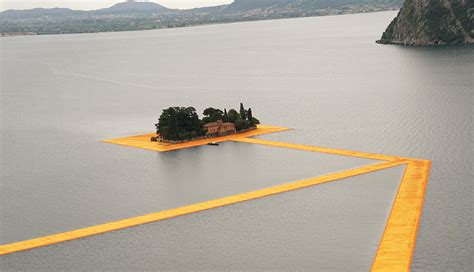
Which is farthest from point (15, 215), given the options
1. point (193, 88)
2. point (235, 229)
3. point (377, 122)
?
point (193, 88)

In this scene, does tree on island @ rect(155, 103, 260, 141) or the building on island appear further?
the building on island

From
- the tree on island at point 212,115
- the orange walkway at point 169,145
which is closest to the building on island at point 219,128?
the orange walkway at point 169,145

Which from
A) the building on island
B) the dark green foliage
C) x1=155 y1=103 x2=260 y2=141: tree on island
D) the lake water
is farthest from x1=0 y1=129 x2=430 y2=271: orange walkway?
the dark green foliage

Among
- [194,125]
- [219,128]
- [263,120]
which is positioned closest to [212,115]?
[219,128]

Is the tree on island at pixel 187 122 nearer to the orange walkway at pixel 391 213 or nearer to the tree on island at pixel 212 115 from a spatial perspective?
the tree on island at pixel 212 115

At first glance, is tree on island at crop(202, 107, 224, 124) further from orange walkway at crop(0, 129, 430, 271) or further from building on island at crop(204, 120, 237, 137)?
orange walkway at crop(0, 129, 430, 271)

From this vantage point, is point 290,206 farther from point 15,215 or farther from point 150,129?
point 150,129

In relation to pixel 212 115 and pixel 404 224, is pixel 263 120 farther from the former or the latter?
pixel 404 224
